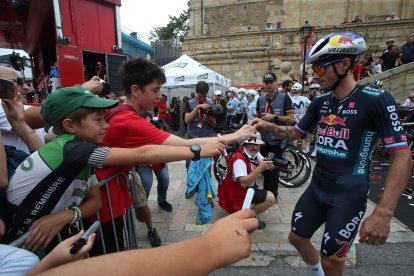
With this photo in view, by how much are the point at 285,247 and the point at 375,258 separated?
992 mm

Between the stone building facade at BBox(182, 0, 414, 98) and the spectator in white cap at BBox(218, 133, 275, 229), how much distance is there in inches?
533

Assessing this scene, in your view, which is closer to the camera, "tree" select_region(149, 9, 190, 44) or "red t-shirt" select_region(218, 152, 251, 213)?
"red t-shirt" select_region(218, 152, 251, 213)

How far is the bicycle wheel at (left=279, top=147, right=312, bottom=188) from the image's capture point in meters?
5.29

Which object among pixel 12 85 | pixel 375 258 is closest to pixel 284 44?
pixel 375 258

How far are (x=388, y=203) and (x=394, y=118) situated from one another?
60 cm

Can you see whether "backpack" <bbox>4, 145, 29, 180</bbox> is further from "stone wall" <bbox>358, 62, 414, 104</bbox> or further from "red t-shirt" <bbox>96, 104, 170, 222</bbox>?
"stone wall" <bbox>358, 62, 414, 104</bbox>

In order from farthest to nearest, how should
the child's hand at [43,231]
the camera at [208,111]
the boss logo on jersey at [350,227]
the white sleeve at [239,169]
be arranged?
1. the camera at [208,111]
2. the white sleeve at [239,169]
3. the boss logo on jersey at [350,227]
4. the child's hand at [43,231]

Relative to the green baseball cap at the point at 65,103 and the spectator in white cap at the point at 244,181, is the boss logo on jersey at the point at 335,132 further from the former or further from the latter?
the green baseball cap at the point at 65,103

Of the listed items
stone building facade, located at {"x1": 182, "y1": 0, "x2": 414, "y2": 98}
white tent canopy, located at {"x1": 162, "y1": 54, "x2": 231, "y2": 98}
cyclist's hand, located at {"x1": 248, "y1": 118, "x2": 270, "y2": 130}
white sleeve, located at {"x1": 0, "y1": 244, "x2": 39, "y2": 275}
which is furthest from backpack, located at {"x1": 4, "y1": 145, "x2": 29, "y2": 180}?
stone building facade, located at {"x1": 182, "y1": 0, "x2": 414, "y2": 98}

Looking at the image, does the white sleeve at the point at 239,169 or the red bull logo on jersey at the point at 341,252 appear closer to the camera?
the red bull logo on jersey at the point at 341,252

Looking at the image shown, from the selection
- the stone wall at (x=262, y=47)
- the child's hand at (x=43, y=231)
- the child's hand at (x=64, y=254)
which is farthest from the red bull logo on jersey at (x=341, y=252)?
the stone wall at (x=262, y=47)

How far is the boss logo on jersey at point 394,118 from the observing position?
1762 millimetres

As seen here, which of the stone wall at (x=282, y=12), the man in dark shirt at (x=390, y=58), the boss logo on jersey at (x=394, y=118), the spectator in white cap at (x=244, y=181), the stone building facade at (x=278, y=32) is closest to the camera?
A: the boss logo on jersey at (x=394, y=118)

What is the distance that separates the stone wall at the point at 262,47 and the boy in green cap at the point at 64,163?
16.4 metres
